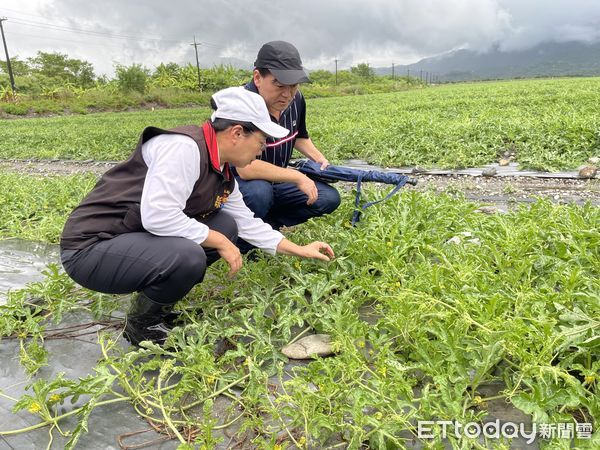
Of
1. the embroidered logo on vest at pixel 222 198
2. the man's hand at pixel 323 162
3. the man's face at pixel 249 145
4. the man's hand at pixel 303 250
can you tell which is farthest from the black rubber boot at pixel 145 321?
the man's hand at pixel 323 162

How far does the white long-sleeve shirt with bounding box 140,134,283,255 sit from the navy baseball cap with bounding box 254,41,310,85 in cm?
97

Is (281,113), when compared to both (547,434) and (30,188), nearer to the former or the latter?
(547,434)

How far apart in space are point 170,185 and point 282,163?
61.1 inches

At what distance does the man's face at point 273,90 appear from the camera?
297 centimetres

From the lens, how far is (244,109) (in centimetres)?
Answer: 222

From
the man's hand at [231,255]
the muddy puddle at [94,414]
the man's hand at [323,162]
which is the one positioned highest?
the man's hand at [323,162]

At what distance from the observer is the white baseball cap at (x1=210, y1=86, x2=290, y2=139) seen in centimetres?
223

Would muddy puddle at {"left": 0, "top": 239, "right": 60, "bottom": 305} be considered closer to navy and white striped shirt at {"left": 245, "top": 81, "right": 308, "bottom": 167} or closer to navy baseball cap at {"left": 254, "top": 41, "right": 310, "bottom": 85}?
navy and white striped shirt at {"left": 245, "top": 81, "right": 308, "bottom": 167}

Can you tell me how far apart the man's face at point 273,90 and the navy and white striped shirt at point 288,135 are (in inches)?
4.1

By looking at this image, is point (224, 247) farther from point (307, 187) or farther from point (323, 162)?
point (323, 162)

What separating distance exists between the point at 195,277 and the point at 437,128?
6.91 metres

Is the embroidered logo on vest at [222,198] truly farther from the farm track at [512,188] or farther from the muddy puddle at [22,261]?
the farm track at [512,188]

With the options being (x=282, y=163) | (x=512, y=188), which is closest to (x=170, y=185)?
(x=282, y=163)

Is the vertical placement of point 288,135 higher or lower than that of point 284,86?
lower
